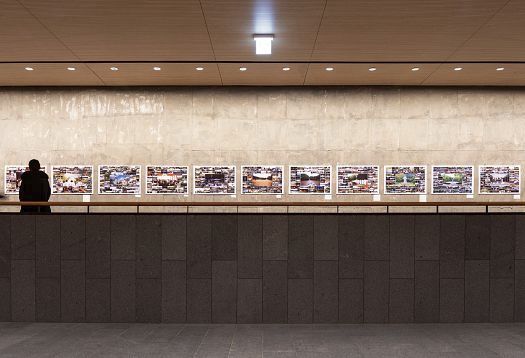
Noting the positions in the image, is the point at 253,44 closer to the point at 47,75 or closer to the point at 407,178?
the point at 47,75

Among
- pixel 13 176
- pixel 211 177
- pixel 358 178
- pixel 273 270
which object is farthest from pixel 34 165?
pixel 358 178

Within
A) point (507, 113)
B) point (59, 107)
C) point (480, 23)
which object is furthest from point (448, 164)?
point (59, 107)

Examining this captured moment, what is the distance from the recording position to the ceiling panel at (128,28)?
5.75m

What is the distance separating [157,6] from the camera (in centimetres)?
575

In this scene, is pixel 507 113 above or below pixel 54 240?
above

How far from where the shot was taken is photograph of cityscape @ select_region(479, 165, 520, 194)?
10.4 m

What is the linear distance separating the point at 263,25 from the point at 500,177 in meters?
7.68

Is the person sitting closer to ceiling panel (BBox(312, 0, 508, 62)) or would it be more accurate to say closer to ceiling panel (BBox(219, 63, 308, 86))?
ceiling panel (BBox(219, 63, 308, 86))

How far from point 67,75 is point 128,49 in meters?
2.76

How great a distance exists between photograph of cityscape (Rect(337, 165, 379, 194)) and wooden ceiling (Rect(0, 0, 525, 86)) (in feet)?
7.17

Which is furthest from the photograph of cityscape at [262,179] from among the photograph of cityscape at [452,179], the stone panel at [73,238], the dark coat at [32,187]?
the stone panel at [73,238]

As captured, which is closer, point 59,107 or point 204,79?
point 204,79

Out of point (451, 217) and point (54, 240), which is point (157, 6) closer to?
point (54, 240)

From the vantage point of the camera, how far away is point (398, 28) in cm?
653
